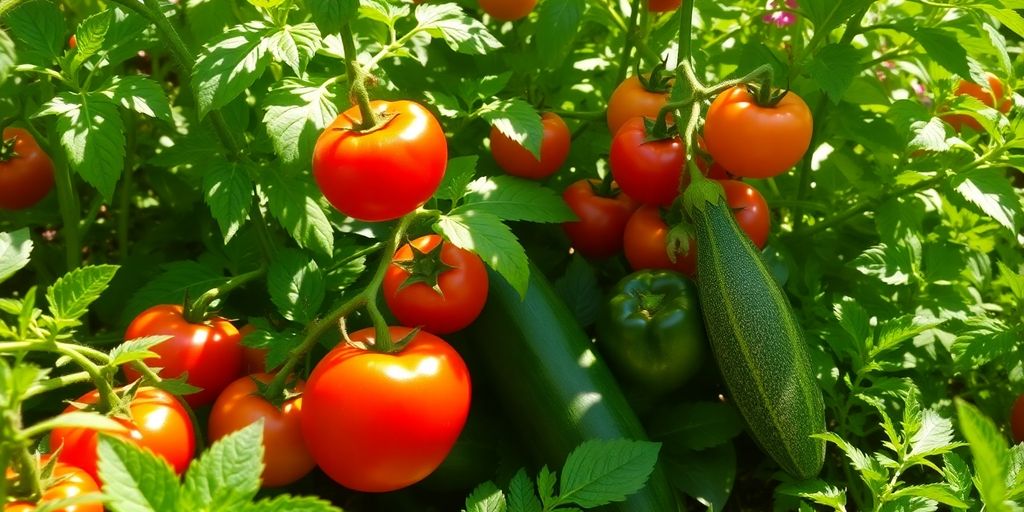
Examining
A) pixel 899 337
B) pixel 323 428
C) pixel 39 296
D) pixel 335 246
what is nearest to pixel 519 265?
pixel 323 428

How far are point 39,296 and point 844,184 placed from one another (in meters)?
2.12

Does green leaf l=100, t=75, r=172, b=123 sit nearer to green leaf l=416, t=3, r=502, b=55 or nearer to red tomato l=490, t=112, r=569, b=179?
green leaf l=416, t=3, r=502, b=55

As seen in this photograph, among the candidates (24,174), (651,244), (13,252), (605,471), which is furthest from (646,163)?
(24,174)

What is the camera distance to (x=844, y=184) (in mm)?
2402

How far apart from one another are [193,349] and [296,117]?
46 cm

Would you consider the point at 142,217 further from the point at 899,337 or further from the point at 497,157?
the point at 899,337

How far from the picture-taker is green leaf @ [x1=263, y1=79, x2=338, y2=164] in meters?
1.50

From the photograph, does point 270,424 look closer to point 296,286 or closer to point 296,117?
point 296,286

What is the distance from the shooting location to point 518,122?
1.74 meters

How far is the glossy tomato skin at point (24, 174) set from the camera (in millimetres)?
1890

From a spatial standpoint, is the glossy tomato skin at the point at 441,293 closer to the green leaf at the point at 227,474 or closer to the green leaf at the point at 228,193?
the green leaf at the point at 228,193

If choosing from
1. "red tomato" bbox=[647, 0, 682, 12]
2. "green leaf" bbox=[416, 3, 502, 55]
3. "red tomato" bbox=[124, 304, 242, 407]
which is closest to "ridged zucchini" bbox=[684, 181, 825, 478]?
"green leaf" bbox=[416, 3, 502, 55]

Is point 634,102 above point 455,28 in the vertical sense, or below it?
below

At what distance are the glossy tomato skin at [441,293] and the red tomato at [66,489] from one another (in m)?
0.59
